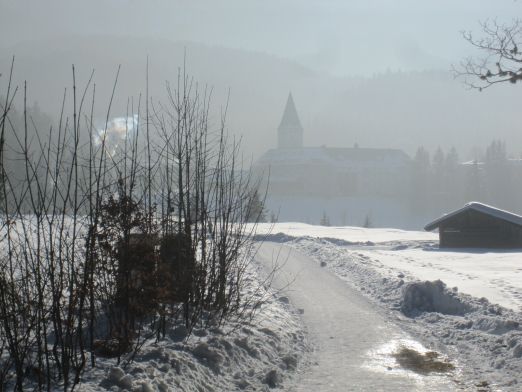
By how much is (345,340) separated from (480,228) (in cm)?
2910

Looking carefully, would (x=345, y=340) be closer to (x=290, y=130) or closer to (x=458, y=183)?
(x=458, y=183)

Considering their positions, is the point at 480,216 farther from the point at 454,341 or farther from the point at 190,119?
the point at 190,119

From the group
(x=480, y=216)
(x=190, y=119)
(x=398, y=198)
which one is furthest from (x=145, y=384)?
(x=398, y=198)

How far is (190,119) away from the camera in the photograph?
9.87 m

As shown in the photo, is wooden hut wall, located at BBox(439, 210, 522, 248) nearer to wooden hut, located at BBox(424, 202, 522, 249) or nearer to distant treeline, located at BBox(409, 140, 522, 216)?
wooden hut, located at BBox(424, 202, 522, 249)

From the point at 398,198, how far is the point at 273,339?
125120mm

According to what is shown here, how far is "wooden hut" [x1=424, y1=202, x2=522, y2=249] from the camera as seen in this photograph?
35875 millimetres

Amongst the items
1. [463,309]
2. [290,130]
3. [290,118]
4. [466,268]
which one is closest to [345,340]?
[463,309]

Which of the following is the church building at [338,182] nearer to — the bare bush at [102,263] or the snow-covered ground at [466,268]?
the snow-covered ground at [466,268]

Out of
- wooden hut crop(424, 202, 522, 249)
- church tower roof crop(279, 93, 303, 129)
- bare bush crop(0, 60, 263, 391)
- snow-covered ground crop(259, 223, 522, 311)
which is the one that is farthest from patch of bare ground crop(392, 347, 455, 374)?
church tower roof crop(279, 93, 303, 129)

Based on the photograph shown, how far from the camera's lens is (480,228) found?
36.8 meters

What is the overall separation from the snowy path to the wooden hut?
20.5 meters

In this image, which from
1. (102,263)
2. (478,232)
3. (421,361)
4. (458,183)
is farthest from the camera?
(458,183)

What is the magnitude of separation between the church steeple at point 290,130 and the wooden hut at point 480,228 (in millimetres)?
124509
